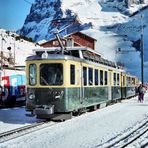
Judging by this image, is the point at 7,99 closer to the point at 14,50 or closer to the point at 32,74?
the point at 32,74

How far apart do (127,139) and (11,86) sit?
18928mm

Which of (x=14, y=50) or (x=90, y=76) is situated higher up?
(x=14, y=50)

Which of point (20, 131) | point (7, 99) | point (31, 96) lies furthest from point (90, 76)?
point (7, 99)

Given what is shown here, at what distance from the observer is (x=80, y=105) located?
73.0ft

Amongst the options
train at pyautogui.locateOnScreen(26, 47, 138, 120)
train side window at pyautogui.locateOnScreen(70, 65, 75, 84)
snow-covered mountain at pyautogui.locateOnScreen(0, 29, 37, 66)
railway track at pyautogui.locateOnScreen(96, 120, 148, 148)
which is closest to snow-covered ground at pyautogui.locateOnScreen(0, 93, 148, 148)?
railway track at pyautogui.locateOnScreen(96, 120, 148, 148)

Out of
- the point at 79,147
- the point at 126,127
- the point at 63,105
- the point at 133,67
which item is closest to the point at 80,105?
the point at 63,105

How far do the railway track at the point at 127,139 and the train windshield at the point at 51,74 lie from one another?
406 centimetres

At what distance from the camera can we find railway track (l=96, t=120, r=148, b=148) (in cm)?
1334

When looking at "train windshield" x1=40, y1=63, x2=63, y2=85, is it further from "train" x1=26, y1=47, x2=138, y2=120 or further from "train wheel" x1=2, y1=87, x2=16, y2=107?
"train wheel" x1=2, y1=87, x2=16, y2=107

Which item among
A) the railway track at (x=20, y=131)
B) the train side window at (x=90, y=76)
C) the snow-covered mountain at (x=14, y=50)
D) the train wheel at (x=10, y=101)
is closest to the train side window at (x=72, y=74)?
the railway track at (x=20, y=131)

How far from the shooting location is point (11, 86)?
3262 cm

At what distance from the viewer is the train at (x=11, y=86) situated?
32.1 meters

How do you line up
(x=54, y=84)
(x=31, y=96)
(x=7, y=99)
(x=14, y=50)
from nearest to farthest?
1. (x=54, y=84)
2. (x=31, y=96)
3. (x=7, y=99)
4. (x=14, y=50)

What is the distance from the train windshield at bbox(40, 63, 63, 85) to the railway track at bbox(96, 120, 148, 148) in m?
4.06
